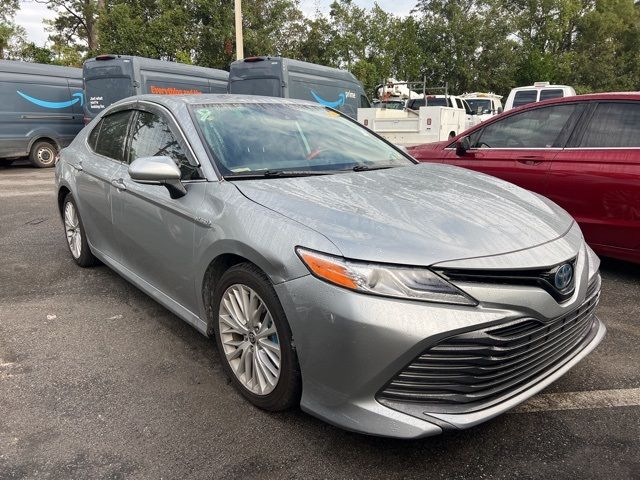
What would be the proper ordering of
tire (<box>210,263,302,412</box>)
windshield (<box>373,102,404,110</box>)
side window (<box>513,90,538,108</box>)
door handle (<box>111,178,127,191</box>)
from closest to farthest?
tire (<box>210,263,302,412</box>)
door handle (<box>111,178,127,191</box>)
side window (<box>513,90,538,108</box>)
windshield (<box>373,102,404,110</box>)

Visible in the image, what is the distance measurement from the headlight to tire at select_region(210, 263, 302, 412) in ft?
1.19

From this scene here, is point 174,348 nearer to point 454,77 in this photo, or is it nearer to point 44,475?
point 44,475

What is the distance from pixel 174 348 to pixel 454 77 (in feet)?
113

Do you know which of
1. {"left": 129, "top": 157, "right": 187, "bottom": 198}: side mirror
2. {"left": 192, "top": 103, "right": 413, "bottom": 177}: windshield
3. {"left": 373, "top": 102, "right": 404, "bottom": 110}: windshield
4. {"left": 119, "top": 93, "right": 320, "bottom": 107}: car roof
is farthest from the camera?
{"left": 373, "top": 102, "right": 404, "bottom": 110}: windshield

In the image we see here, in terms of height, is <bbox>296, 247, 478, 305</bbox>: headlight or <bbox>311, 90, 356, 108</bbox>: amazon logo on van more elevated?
<bbox>311, 90, 356, 108</bbox>: amazon logo on van

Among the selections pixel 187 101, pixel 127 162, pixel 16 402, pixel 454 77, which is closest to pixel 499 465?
pixel 16 402

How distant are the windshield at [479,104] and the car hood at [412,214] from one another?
1979cm

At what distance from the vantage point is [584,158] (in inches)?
170

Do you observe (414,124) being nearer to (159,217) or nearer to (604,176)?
(604,176)

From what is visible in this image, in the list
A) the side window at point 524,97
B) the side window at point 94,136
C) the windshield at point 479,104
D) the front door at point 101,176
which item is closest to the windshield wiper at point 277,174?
the front door at point 101,176

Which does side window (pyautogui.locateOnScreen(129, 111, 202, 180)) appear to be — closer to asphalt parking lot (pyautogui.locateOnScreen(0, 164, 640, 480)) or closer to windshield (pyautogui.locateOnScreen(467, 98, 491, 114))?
asphalt parking lot (pyautogui.locateOnScreen(0, 164, 640, 480))

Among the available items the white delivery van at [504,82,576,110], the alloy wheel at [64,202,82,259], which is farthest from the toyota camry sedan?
the white delivery van at [504,82,576,110]

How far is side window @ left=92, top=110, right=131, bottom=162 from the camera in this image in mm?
3830

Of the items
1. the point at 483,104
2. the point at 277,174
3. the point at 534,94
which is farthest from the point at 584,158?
the point at 483,104
